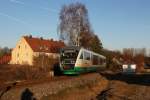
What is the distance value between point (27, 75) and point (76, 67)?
5.13 meters

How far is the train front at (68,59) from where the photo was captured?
31.0 metres

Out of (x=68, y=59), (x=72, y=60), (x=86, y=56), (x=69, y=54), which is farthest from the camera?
(x=86, y=56)

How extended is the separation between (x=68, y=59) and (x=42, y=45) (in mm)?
46128

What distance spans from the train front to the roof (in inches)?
1624

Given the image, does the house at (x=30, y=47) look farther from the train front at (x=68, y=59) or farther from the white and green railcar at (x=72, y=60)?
the train front at (x=68, y=59)

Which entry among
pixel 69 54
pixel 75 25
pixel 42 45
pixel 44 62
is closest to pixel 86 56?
pixel 69 54

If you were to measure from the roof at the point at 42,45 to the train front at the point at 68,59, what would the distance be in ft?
135

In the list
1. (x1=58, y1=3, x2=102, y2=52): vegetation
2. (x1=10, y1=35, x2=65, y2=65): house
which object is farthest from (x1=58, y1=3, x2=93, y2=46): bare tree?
(x1=10, y1=35, x2=65, y2=65): house

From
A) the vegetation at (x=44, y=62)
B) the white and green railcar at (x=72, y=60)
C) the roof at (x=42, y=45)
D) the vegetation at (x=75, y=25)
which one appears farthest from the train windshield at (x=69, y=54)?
the roof at (x=42, y=45)

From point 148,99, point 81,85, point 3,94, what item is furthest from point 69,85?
point 3,94

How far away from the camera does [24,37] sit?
77188 mm

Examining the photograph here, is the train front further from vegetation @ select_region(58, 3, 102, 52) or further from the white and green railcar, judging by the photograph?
vegetation @ select_region(58, 3, 102, 52)

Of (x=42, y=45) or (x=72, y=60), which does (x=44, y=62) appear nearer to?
(x=72, y=60)

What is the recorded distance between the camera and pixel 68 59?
102 feet
